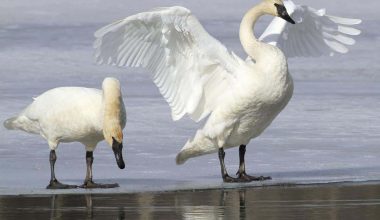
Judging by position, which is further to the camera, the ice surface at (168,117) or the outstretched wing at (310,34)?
the outstretched wing at (310,34)

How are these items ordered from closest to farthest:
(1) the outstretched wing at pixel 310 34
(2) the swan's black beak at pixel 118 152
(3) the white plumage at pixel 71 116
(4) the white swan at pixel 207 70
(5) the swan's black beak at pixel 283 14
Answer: (2) the swan's black beak at pixel 118 152, (3) the white plumage at pixel 71 116, (4) the white swan at pixel 207 70, (5) the swan's black beak at pixel 283 14, (1) the outstretched wing at pixel 310 34

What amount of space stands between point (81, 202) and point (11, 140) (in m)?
3.32

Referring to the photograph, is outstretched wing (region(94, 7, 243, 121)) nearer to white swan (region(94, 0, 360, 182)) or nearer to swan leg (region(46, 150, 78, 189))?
white swan (region(94, 0, 360, 182))

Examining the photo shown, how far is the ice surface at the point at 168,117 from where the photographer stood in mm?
9734

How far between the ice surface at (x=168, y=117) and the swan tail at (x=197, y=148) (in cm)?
12

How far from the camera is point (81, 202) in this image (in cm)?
828

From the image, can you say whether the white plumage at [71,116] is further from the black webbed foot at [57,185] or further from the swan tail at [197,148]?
the swan tail at [197,148]

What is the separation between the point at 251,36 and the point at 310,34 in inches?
62.8

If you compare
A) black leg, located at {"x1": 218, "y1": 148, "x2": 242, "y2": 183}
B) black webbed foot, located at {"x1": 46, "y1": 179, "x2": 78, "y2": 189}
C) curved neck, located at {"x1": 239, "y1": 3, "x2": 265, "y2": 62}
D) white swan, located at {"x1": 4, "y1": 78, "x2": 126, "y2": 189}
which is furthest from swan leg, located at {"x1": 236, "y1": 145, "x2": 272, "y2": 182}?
black webbed foot, located at {"x1": 46, "y1": 179, "x2": 78, "y2": 189}

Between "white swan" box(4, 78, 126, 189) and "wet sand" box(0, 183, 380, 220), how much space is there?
0.64 meters

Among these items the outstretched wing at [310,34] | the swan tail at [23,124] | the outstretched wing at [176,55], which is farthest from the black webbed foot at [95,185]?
the outstretched wing at [310,34]

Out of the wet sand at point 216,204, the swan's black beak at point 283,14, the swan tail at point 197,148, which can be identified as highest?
the swan's black beak at point 283,14

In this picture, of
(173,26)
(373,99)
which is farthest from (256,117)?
(373,99)

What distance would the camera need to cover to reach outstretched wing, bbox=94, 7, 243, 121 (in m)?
9.86
